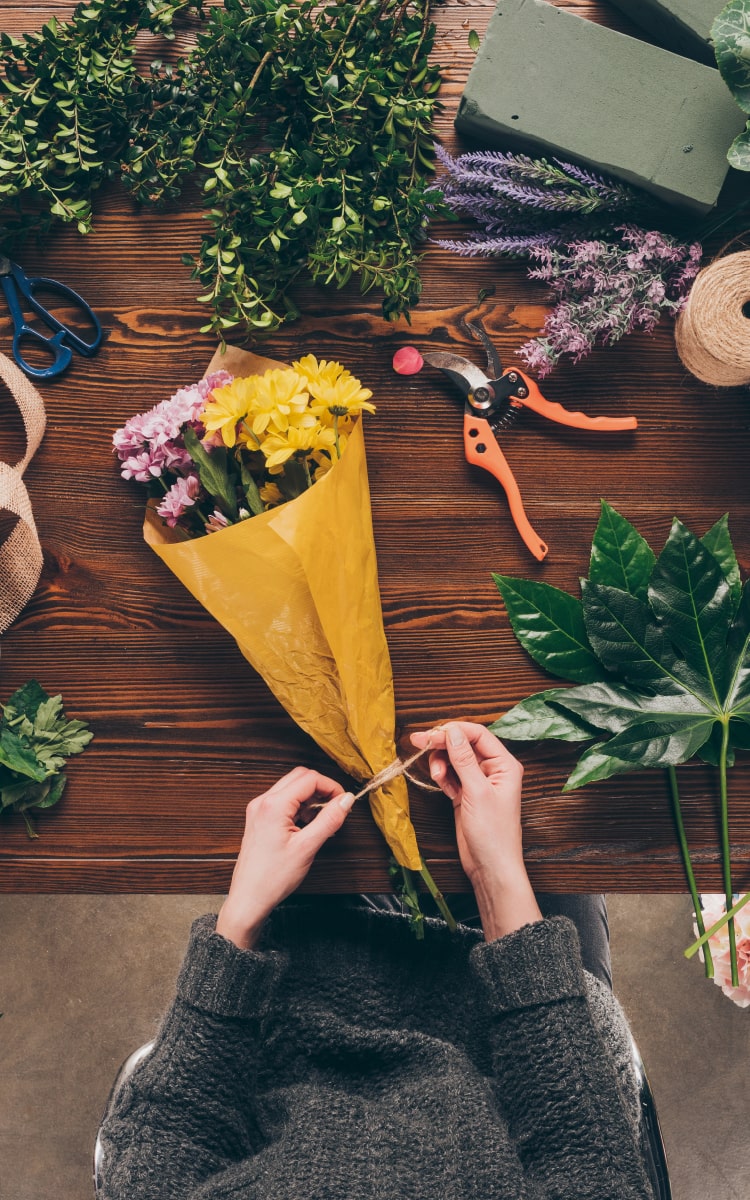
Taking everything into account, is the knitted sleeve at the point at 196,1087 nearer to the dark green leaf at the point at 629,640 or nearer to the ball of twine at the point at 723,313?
the dark green leaf at the point at 629,640

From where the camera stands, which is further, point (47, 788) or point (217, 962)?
point (47, 788)

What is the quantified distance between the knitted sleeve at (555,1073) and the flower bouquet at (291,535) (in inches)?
5.8

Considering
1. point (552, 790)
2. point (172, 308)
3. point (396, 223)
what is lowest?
point (552, 790)

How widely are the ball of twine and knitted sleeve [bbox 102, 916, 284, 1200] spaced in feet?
3.02

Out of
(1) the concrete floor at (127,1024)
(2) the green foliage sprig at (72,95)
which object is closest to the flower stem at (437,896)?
(1) the concrete floor at (127,1024)

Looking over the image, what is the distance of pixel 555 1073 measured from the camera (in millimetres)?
909

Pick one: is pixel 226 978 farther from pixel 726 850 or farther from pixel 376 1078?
pixel 726 850

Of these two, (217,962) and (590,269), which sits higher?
(590,269)

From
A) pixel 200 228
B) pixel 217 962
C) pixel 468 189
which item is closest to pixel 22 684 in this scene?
pixel 217 962

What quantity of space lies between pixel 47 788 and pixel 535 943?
2.21ft

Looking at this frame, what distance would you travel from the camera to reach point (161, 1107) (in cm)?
91

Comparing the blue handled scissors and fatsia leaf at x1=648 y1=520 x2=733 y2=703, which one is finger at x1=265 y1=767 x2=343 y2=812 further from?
the blue handled scissors

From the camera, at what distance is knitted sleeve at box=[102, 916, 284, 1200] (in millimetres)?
884

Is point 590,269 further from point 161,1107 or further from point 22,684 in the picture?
point 161,1107
